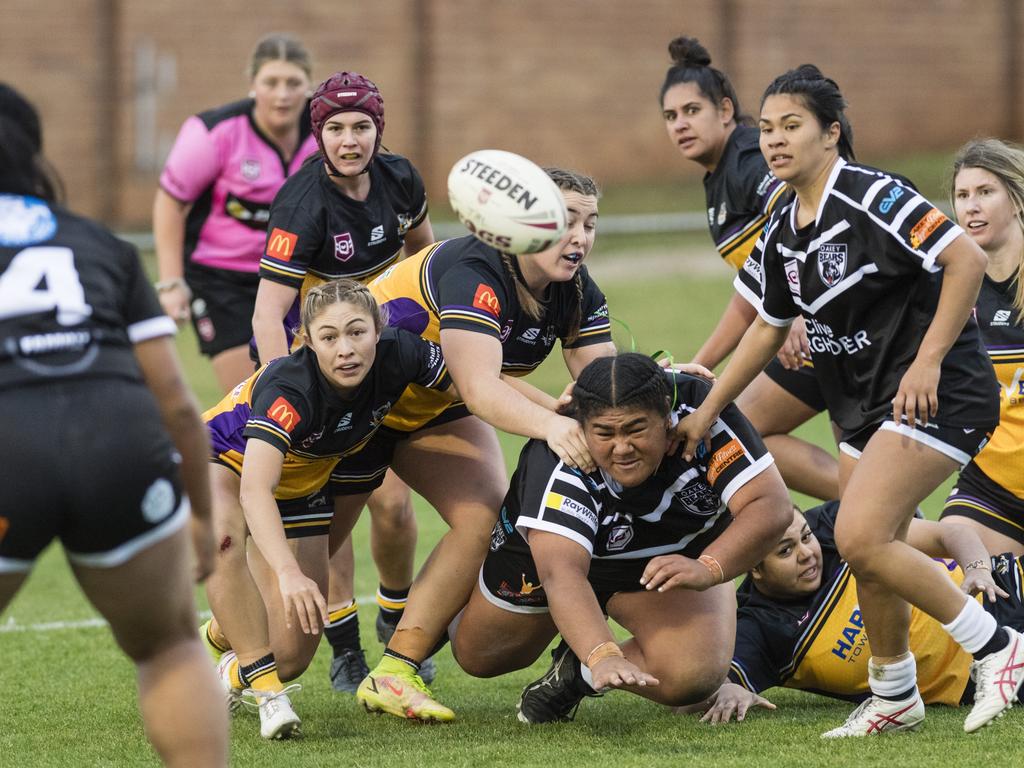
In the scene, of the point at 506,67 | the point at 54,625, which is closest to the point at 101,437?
the point at 54,625

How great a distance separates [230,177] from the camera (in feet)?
21.6

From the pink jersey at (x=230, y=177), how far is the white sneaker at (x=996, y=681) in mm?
3851

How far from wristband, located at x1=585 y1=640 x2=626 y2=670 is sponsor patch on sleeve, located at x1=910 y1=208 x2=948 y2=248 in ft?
4.58

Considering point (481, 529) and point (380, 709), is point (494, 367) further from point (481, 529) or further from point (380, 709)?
point (380, 709)

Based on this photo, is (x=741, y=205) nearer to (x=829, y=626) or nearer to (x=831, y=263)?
(x=831, y=263)

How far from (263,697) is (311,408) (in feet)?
2.91

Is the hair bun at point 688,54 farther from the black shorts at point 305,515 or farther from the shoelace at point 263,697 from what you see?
the shoelace at point 263,697

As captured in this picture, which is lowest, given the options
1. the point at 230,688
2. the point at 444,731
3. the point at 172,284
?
the point at 230,688

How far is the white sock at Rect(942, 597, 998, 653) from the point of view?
12.9 feet

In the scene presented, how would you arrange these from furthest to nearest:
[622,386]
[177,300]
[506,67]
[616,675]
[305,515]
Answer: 1. [506,67]
2. [177,300]
3. [305,515]
4. [622,386]
5. [616,675]

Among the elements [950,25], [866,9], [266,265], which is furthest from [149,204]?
[266,265]

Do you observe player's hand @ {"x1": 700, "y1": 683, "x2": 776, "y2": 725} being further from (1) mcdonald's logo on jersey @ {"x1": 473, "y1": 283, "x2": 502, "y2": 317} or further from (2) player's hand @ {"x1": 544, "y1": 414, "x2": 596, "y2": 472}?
(1) mcdonald's logo on jersey @ {"x1": 473, "y1": 283, "x2": 502, "y2": 317}

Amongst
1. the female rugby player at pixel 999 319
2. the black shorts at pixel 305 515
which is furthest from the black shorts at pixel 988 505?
the black shorts at pixel 305 515

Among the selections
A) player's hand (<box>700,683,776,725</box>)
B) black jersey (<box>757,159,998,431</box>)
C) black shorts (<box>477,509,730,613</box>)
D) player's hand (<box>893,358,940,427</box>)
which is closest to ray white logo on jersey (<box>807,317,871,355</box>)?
black jersey (<box>757,159,998,431</box>)
